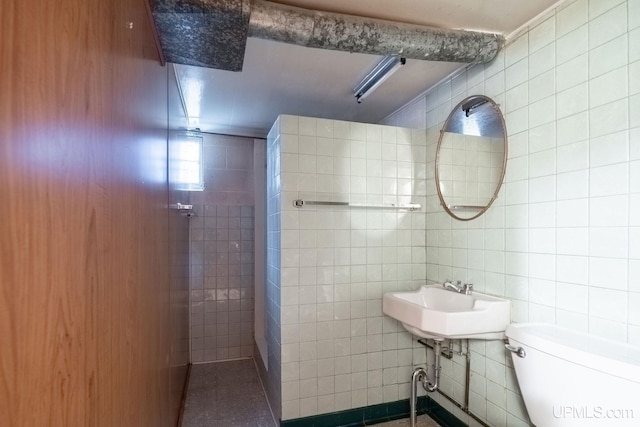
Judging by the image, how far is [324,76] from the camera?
204 centimetres

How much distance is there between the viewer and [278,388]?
2021 mm

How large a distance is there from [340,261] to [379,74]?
121 cm

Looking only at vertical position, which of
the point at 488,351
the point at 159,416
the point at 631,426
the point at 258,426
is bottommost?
the point at 258,426

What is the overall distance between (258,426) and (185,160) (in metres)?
1.97

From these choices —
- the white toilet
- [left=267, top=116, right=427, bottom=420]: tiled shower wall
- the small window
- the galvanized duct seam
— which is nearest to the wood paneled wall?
the galvanized duct seam

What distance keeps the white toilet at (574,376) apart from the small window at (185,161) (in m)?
1.95

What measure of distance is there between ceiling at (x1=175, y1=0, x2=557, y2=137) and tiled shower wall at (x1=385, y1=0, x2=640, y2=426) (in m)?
0.22

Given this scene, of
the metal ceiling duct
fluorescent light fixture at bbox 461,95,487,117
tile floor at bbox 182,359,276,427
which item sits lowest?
tile floor at bbox 182,359,276,427

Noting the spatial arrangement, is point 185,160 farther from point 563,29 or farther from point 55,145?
point 563,29

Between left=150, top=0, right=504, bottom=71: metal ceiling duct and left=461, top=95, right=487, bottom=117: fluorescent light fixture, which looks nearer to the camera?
left=150, top=0, right=504, bottom=71: metal ceiling duct

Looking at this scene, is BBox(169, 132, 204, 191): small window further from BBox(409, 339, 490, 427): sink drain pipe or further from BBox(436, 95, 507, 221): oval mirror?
BBox(409, 339, 490, 427): sink drain pipe

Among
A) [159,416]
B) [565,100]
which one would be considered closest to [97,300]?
[159,416]

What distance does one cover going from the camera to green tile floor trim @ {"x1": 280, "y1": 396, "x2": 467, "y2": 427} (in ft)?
6.50

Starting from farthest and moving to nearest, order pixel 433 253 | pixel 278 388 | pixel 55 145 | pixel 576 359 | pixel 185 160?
pixel 185 160 < pixel 433 253 < pixel 278 388 < pixel 576 359 < pixel 55 145
